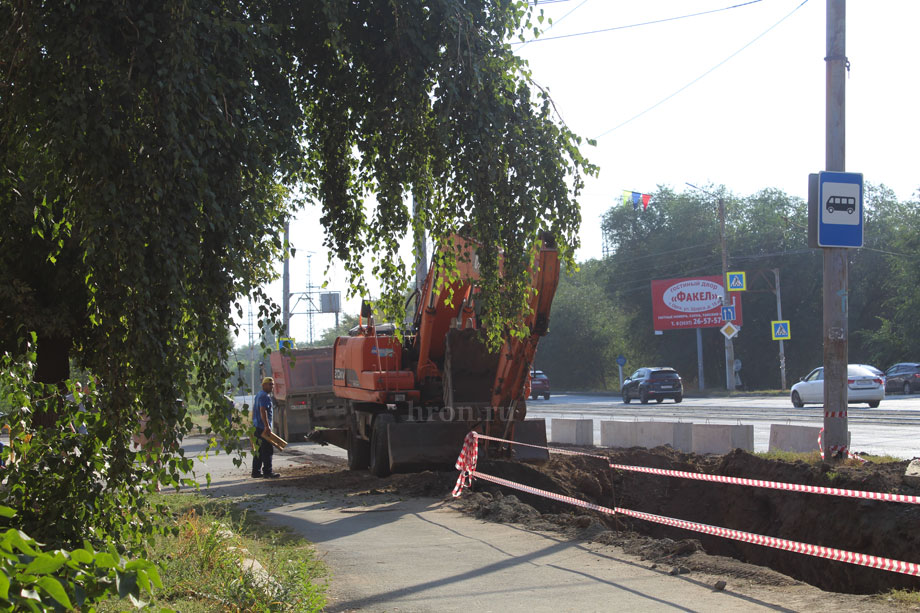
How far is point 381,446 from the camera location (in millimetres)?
14516

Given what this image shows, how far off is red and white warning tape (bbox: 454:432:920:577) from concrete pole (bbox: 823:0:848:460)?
2.13 m

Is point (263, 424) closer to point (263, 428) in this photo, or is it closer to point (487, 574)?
point (263, 428)

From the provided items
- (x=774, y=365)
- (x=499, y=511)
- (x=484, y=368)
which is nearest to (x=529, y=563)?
(x=499, y=511)

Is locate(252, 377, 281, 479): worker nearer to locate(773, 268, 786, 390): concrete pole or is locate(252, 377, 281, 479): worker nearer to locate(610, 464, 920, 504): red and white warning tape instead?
locate(610, 464, 920, 504): red and white warning tape

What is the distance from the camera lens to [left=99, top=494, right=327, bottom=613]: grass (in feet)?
19.0

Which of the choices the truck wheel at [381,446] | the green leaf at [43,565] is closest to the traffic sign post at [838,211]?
the truck wheel at [381,446]

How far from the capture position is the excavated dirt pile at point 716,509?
8.61 metres

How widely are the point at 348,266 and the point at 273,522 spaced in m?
4.49

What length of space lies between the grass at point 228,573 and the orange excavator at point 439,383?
4681 mm

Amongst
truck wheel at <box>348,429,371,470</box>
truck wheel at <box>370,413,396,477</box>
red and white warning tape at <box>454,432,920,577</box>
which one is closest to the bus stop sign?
red and white warning tape at <box>454,432,920,577</box>

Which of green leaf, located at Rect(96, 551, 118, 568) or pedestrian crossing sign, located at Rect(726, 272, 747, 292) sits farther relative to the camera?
pedestrian crossing sign, located at Rect(726, 272, 747, 292)

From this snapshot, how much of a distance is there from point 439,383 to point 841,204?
6662 millimetres

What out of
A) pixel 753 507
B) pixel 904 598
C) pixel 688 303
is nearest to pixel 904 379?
pixel 688 303

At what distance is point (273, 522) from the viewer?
1082 centimetres
